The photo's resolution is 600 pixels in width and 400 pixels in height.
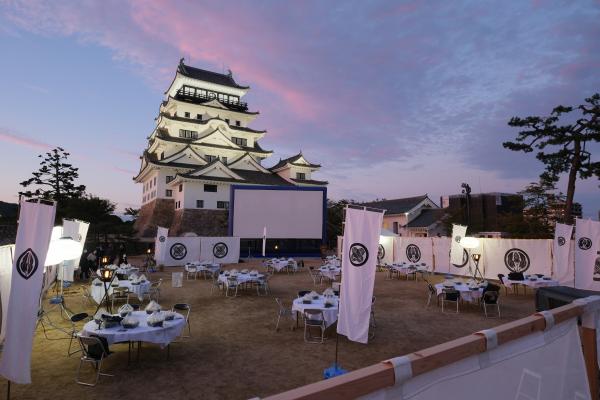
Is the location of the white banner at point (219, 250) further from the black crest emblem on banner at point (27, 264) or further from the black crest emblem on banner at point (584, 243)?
the black crest emblem on banner at point (584, 243)

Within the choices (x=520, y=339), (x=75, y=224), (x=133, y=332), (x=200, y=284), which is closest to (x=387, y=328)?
(x=133, y=332)

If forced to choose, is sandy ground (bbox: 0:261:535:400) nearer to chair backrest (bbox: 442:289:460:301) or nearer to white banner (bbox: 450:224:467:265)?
chair backrest (bbox: 442:289:460:301)

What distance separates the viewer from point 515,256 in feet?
52.1

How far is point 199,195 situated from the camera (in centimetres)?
3152

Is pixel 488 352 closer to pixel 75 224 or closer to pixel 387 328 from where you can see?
pixel 387 328

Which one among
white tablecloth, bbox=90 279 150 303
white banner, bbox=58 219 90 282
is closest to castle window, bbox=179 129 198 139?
white banner, bbox=58 219 90 282

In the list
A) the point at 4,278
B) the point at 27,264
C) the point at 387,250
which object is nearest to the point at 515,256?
the point at 387,250

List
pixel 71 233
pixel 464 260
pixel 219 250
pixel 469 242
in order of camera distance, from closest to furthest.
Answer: pixel 71 233 → pixel 469 242 → pixel 464 260 → pixel 219 250

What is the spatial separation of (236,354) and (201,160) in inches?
1200

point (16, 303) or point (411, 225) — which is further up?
point (411, 225)

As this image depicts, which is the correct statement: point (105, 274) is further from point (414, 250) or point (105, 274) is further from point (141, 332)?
point (414, 250)

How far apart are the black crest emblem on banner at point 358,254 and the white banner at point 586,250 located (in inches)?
385

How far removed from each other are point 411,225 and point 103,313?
3692 centimetres

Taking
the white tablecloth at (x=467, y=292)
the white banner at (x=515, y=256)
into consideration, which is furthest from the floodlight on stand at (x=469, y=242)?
the white tablecloth at (x=467, y=292)
